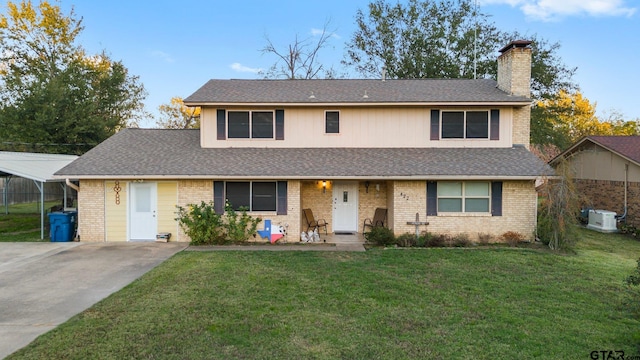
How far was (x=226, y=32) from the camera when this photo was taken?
22.6 meters

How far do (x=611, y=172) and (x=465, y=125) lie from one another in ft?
25.0

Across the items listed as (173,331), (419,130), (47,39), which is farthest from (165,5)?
(173,331)

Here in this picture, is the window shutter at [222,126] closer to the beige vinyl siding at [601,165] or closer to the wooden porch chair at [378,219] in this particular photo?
the wooden porch chair at [378,219]

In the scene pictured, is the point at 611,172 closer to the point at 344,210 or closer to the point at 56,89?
the point at 344,210

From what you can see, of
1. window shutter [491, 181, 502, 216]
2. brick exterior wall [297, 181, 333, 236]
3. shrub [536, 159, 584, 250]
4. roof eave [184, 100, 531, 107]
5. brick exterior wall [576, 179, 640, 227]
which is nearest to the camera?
shrub [536, 159, 584, 250]

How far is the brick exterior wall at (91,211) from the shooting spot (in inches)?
471

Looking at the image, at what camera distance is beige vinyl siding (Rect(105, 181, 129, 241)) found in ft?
39.6

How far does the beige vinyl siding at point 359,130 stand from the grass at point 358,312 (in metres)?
5.17

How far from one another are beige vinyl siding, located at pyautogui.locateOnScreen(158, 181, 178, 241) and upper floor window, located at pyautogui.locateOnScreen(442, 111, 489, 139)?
31.6 feet

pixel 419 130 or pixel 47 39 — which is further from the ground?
pixel 47 39

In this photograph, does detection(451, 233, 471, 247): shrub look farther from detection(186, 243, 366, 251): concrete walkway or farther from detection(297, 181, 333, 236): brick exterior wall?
detection(297, 181, 333, 236): brick exterior wall

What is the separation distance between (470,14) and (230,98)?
21.1 metres

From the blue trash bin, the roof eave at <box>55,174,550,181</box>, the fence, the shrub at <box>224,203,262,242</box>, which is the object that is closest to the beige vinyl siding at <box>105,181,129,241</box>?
the roof eave at <box>55,174,550,181</box>

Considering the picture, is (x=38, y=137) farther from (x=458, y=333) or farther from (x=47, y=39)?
(x=458, y=333)
